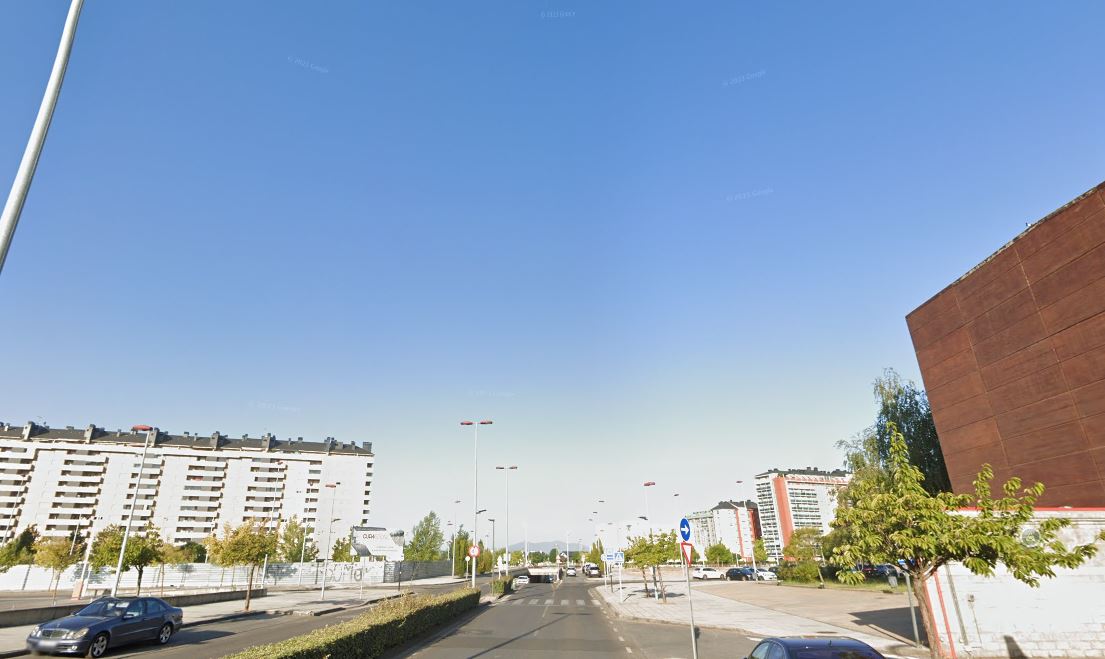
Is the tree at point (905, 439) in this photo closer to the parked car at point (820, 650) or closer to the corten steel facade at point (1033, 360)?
the corten steel facade at point (1033, 360)

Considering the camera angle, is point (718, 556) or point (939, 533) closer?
point (939, 533)

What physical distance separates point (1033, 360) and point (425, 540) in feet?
186

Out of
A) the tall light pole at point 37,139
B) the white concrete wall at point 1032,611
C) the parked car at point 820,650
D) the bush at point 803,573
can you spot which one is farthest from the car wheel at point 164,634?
the bush at point 803,573

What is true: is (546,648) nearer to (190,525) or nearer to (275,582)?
(275,582)

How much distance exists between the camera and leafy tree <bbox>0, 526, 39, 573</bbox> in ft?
142

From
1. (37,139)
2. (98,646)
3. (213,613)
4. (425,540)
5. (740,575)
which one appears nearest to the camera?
(37,139)

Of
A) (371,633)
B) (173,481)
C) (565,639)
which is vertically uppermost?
(173,481)

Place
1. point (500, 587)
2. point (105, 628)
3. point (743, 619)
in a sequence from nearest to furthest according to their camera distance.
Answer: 1. point (105, 628)
2. point (743, 619)
3. point (500, 587)

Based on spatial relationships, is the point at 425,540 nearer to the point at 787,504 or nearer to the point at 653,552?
the point at 653,552

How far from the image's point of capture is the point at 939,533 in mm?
10438

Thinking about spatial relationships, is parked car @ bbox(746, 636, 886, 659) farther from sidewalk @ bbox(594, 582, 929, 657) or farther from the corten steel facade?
the corten steel facade

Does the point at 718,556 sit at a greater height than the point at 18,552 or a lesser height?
lesser

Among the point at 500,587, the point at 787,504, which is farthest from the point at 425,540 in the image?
the point at 787,504

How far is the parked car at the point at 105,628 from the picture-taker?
588 inches
